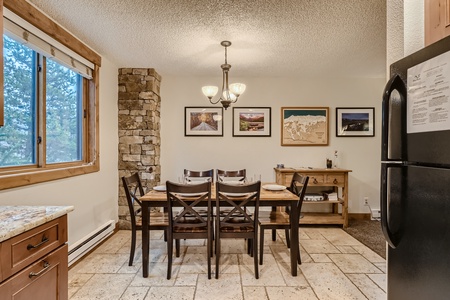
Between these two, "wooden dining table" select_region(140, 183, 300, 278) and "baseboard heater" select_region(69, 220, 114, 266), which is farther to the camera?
"baseboard heater" select_region(69, 220, 114, 266)

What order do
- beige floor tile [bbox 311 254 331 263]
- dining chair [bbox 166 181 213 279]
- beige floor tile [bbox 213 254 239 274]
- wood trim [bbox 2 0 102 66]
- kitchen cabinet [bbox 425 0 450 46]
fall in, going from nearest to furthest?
1. kitchen cabinet [bbox 425 0 450 46]
2. wood trim [bbox 2 0 102 66]
3. dining chair [bbox 166 181 213 279]
4. beige floor tile [bbox 213 254 239 274]
5. beige floor tile [bbox 311 254 331 263]

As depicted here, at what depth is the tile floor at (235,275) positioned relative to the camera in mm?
2119

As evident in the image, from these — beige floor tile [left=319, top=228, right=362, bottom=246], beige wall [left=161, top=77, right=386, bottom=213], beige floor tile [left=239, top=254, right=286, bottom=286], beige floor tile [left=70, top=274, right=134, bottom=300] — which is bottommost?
beige floor tile [left=70, top=274, right=134, bottom=300]

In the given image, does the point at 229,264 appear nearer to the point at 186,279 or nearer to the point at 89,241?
the point at 186,279

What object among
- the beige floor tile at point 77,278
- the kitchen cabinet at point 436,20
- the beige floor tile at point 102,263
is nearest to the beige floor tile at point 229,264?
the beige floor tile at point 102,263

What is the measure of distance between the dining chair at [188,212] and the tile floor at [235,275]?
201 mm

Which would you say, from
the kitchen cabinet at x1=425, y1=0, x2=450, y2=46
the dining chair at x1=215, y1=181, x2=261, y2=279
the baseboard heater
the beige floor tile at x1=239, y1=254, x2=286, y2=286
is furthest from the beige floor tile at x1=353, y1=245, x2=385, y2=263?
the baseboard heater

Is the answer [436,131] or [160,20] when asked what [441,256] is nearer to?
[436,131]

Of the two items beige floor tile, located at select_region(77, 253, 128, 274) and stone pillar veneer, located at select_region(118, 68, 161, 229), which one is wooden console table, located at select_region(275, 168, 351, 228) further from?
beige floor tile, located at select_region(77, 253, 128, 274)

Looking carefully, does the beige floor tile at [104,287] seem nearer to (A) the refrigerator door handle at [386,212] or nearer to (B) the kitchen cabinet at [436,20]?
(A) the refrigerator door handle at [386,212]

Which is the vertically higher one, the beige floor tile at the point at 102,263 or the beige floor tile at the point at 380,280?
the beige floor tile at the point at 380,280

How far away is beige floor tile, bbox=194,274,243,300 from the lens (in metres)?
2.07

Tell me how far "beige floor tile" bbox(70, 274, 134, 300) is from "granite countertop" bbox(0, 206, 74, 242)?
1.05m

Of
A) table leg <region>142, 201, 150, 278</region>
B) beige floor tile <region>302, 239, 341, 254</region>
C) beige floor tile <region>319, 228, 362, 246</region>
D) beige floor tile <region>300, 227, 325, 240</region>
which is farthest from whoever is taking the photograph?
beige floor tile <region>300, 227, 325, 240</region>
